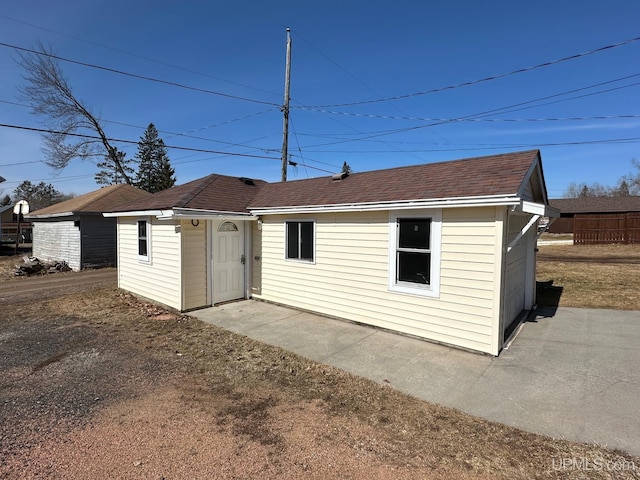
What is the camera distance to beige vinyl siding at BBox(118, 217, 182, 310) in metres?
8.58

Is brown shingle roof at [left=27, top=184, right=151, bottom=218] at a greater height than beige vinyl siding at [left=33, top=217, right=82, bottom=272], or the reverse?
brown shingle roof at [left=27, top=184, right=151, bottom=218]

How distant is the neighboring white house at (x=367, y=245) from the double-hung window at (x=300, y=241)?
30 mm

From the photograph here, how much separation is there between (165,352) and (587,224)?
94.6ft

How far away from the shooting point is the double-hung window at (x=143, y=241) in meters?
9.81

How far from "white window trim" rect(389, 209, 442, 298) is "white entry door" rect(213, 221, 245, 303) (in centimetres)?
456

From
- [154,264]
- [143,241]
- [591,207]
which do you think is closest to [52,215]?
[143,241]

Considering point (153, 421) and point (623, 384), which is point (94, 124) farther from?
point (623, 384)

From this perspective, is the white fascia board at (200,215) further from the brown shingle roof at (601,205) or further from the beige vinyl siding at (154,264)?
the brown shingle roof at (601,205)

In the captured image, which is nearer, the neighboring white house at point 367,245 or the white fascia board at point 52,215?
the neighboring white house at point 367,245

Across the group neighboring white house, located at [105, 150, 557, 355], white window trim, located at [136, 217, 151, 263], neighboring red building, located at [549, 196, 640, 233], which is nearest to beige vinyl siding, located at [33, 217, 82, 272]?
neighboring white house, located at [105, 150, 557, 355]

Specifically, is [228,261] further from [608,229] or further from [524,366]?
[608,229]

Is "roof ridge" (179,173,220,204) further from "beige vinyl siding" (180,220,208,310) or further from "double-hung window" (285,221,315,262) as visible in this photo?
"double-hung window" (285,221,315,262)

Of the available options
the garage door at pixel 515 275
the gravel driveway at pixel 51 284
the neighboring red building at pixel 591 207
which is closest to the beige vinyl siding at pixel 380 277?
the garage door at pixel 515 275

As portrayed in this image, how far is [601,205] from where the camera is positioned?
38906 millimetres
